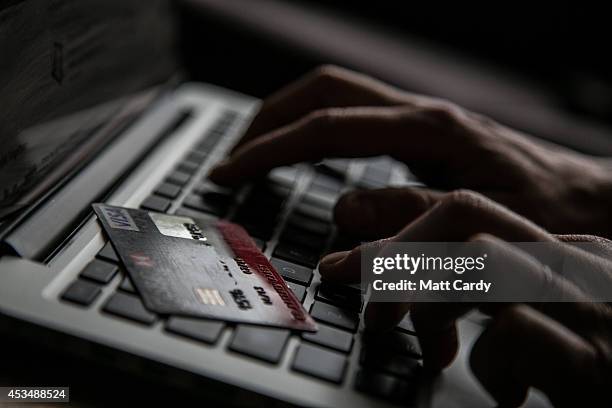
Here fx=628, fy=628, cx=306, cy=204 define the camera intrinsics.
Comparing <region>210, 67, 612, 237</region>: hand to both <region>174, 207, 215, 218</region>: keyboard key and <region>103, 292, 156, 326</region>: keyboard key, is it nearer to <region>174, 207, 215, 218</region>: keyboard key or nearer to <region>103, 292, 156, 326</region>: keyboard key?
<region>174, 207, 215, 218</region>: keyboard key

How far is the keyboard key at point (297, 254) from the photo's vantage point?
1.73ft

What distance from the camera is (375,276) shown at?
1.51 ft

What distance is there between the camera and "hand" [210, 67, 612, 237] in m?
0.64

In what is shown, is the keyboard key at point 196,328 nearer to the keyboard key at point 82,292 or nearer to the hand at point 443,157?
the keyboard key at point 82,292

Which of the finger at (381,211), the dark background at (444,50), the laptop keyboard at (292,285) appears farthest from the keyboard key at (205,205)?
the dark background at (444,50)

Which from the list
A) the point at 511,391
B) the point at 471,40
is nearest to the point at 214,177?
the point at 511,391

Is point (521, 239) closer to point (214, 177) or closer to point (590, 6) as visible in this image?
point (214, 177)

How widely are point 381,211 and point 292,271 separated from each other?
13 cm

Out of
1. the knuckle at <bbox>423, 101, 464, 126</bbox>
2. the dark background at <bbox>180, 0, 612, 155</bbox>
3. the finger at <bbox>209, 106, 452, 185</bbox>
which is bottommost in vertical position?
the dark background at <bbox>180, 0, 612, 155</bbox>

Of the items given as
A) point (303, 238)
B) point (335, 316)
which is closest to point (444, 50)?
point (303, 238)

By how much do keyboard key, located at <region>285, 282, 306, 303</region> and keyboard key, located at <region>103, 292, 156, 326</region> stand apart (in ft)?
0.38

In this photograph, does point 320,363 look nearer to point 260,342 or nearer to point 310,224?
point 260,342

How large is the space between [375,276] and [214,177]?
9.2 inches

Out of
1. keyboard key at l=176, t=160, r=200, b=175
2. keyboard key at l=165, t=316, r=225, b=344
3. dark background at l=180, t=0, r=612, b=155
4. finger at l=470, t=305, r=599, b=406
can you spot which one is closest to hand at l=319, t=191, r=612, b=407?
finger at l=470, t=305, r=599, b=406
